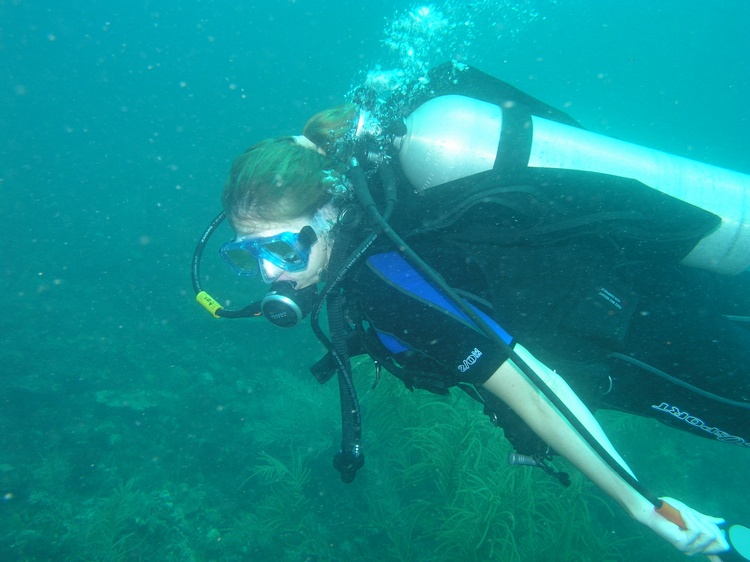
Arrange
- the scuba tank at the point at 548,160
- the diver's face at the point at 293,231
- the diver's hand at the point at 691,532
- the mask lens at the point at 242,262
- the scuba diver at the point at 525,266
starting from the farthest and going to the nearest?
the mask lens at the point at 242,262 → the diver's face at the point at 293,231 → the scuba tank at the point at 548,160 → the scuba diver at the point at 525,266 → the diver's hand at the point at 691,532

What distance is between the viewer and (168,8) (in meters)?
83.1

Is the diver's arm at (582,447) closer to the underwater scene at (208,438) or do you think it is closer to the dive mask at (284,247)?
the dive mask at (284,247)

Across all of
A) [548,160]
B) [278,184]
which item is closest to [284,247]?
[278,184]

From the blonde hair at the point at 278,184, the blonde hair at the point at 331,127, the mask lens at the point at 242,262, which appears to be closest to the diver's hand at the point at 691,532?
the blonde hair at the point at 278,184

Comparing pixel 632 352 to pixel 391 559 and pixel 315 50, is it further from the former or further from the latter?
pixel 315 50

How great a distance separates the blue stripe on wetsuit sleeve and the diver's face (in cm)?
49

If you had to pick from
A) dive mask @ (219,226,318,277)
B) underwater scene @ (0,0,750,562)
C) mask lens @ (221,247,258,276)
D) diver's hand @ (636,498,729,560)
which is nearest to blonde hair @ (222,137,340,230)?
dive mask @ (219,226,318,277)

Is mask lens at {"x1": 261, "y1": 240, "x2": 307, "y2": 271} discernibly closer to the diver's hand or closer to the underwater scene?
the underwater scene

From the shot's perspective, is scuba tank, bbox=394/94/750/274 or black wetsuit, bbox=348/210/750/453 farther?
scuba tank, bbox=394/94/750/274

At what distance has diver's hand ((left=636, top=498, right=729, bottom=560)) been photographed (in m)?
1.58

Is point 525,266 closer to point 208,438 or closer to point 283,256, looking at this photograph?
point 283,256

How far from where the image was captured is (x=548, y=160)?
208cm

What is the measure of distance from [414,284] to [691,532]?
5.11 feet

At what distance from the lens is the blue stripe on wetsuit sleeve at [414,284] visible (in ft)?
5.61
